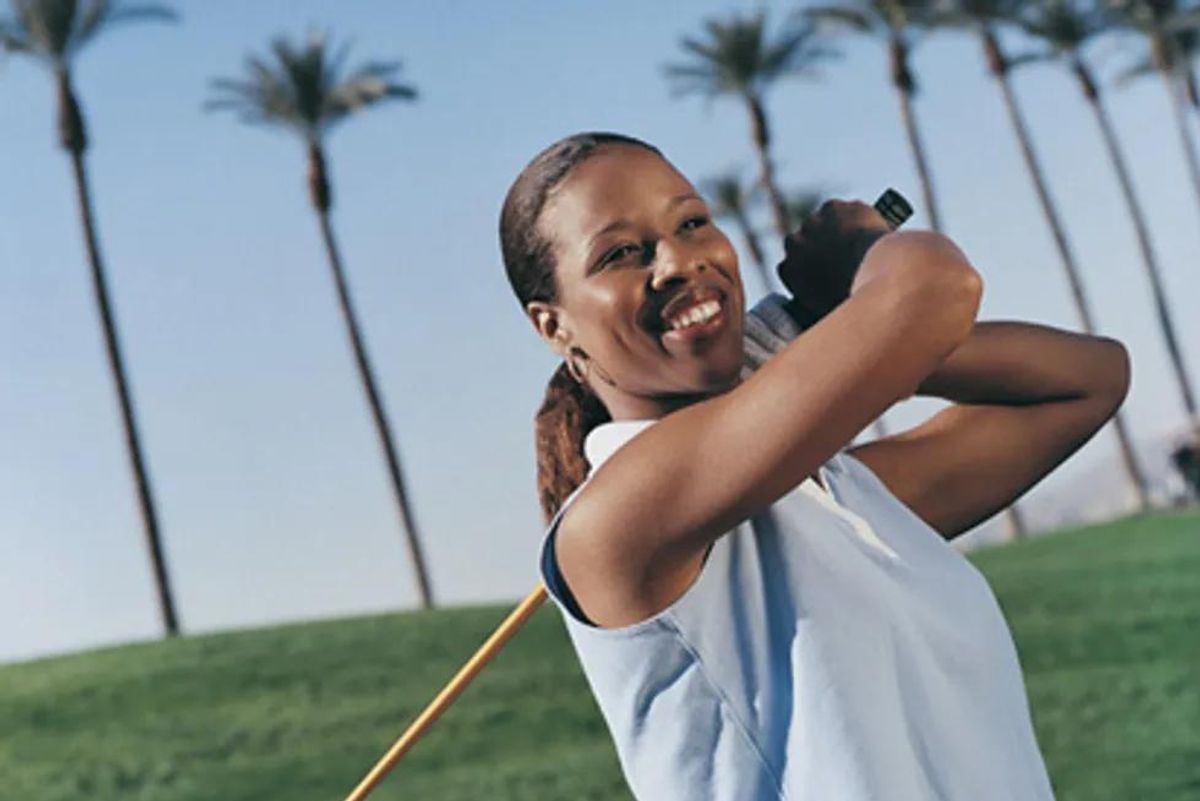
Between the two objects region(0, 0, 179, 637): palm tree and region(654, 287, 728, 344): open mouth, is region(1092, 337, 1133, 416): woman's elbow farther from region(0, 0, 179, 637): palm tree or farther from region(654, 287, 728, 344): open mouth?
region(0, 0, 179, 637): palm tree

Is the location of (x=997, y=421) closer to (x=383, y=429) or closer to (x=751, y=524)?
(x=751, y=524)

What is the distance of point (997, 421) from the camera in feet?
4.21

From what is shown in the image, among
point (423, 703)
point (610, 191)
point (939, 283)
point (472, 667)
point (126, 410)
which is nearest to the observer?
point (939, 283)

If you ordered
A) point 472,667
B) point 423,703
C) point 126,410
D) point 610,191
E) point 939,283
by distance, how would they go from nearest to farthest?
1. point 939,283
2. point 610,191
3. point 472,667
4. point 423,703
5. point 126,410

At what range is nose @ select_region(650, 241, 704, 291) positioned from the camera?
104 cm

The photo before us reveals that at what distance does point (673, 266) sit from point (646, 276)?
0.05 ft

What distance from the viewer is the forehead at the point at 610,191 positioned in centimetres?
106

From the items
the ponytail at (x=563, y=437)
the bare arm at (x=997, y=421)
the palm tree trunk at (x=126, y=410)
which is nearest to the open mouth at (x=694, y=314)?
the ponytail at (x=563, y=437)

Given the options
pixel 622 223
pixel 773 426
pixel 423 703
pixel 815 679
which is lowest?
pixel 423 703

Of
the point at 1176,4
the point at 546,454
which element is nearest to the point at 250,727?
the point at 546,454

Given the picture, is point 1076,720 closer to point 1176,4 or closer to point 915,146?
point 915,146

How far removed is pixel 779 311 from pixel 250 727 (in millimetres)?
9901

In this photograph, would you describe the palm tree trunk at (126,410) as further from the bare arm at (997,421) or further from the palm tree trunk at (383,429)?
the bare arm at (997,421)

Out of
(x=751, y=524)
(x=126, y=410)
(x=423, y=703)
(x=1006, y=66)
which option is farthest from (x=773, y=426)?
(x=1006, y=66)
